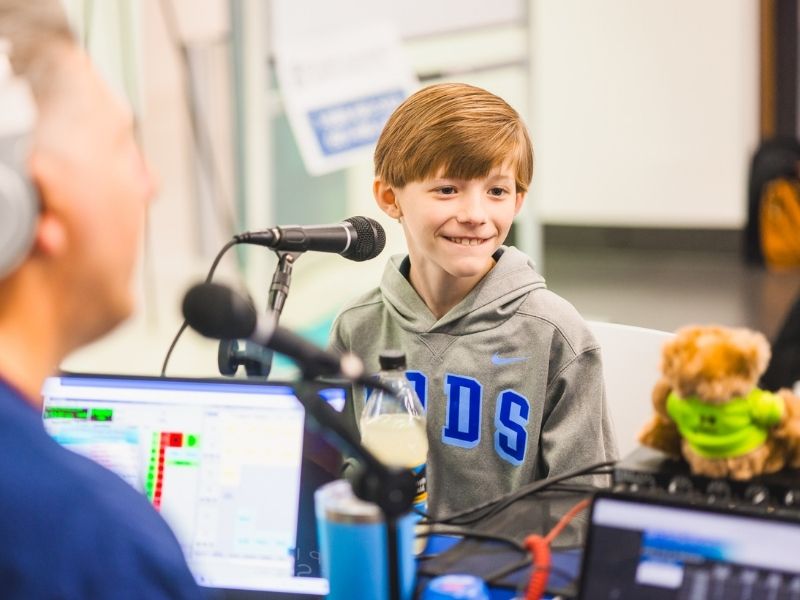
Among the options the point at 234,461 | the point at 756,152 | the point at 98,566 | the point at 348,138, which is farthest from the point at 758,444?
the point at 756,152

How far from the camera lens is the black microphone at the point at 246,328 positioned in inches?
31.4

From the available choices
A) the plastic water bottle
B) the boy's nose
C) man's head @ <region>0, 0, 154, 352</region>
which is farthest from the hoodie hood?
man's head @ <region>0, 0, 154, 352</region>

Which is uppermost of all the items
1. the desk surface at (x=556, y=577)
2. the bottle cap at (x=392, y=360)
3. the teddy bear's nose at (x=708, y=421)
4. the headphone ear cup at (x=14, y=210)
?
the headphone ear cup at (x=14, y=210)

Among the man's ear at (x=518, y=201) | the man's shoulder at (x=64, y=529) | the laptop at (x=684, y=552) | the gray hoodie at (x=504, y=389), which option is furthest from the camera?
the man's ear at (x=518, y=201)

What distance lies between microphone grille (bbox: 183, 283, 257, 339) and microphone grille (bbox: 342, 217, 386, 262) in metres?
0.54

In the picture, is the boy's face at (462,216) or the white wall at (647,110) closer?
the boy's face at (462,216)

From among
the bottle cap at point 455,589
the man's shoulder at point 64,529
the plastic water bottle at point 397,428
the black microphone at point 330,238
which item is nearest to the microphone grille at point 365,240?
the black microphone at point 330,238

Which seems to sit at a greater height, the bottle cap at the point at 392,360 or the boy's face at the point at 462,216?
the boy's face at the point at 462,216

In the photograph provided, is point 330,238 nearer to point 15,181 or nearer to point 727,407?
point 727,407

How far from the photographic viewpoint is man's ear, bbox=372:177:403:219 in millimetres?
1737

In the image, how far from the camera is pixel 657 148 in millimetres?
7012

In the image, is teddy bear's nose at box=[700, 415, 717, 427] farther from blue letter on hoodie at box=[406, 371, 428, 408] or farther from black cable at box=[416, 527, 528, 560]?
blue letter on hoodie at box=[406, 371, 428, 408]

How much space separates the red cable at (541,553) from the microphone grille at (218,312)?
0.46 meters

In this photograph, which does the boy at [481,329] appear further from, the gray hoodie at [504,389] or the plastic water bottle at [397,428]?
the plastic water bottle at [397,428]
